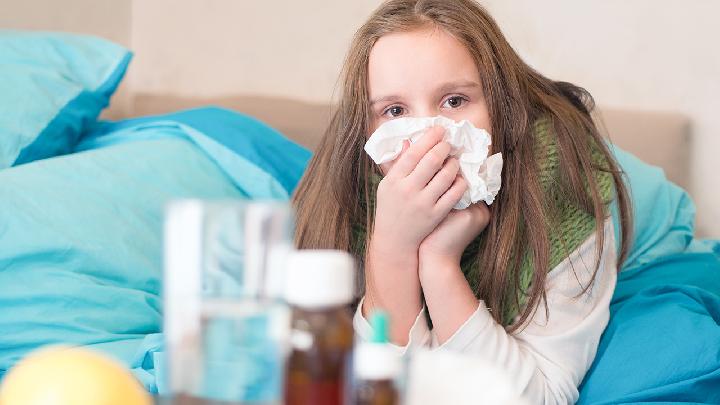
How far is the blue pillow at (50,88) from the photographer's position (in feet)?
4.82

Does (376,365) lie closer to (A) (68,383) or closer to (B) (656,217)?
(A) (68,383)

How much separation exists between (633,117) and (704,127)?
156 mm

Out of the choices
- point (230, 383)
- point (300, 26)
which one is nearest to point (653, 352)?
point (230, 383)

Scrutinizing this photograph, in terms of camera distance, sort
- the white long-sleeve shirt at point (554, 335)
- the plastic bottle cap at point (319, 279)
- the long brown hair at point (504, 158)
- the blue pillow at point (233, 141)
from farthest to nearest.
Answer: the blue pillow at point (233, 141) → the long brown hair at point (504, 158) → the white long-sleeve shirt at point (554, 335) → the plastic bottle cap at point (319, 279)

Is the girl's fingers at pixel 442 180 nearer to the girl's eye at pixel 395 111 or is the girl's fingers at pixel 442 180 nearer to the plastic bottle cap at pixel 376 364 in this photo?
the girl's eye at pixel 395 111

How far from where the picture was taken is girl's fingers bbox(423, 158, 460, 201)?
1065 mm

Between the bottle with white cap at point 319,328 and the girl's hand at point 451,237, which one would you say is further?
the girl's hand at point 451,237

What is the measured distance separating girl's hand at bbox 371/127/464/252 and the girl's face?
5 centimetres

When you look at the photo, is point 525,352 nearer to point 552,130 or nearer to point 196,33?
point 552,130

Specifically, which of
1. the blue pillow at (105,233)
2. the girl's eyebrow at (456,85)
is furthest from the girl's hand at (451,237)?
the blue pillow at (105,233)

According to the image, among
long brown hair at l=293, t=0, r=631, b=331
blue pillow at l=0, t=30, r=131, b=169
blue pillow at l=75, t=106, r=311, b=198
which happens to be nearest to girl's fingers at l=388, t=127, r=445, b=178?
long brown hair at l=293, t=0, r=631, b=331

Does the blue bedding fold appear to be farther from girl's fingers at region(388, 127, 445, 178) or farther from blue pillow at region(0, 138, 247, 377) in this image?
blue pillow at region(0, 138, 247, 377)

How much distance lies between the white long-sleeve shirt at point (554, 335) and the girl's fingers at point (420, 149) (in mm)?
176

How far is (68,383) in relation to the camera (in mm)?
500
